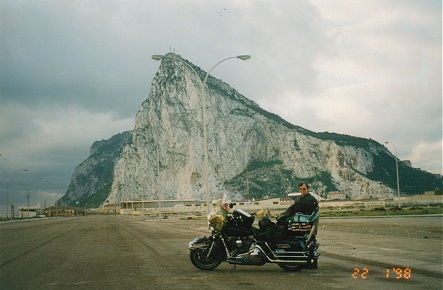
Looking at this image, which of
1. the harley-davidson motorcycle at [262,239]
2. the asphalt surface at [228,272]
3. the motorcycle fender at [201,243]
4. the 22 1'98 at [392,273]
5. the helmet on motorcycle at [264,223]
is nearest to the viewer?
the asphalt surface at [228,272]

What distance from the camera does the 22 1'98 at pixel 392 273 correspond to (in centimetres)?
938

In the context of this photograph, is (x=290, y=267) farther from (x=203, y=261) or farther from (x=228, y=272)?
(x=203, y=261)

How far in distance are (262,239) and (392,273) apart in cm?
292

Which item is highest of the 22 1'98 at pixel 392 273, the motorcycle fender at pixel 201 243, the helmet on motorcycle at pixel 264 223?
the helmet on motorcycle at pixel 264 223

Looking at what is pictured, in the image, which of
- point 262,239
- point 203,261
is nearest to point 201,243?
point 203,261

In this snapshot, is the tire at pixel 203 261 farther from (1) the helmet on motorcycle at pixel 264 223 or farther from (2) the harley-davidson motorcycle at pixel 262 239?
(1) the helmet on motorcycle at pixel 264 223

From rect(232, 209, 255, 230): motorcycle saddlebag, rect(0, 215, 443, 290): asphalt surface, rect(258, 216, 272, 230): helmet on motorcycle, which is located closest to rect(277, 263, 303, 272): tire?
rect(0, 215, 443, 290): asphalt surface

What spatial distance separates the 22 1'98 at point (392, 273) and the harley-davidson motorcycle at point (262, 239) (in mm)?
1022

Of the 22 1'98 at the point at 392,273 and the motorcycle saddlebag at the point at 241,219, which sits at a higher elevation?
the motorcycle saddlebag at the point at 241,219

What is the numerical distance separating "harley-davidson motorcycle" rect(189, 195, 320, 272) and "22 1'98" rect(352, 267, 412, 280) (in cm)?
102

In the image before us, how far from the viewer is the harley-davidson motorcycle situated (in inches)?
396

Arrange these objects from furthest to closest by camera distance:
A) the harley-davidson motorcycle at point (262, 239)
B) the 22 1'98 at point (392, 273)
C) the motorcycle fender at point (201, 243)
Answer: the motorcycle fender at point (201, 243) → the harley-davidson motorcycle at point (262, 239) → the 22 1'98 at point (392, 273)

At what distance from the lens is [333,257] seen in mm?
12945

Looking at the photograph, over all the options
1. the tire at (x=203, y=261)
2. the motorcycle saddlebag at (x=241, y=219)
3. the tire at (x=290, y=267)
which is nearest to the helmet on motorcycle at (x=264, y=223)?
the motorcycle saddlebag at (x=241, y=219)
